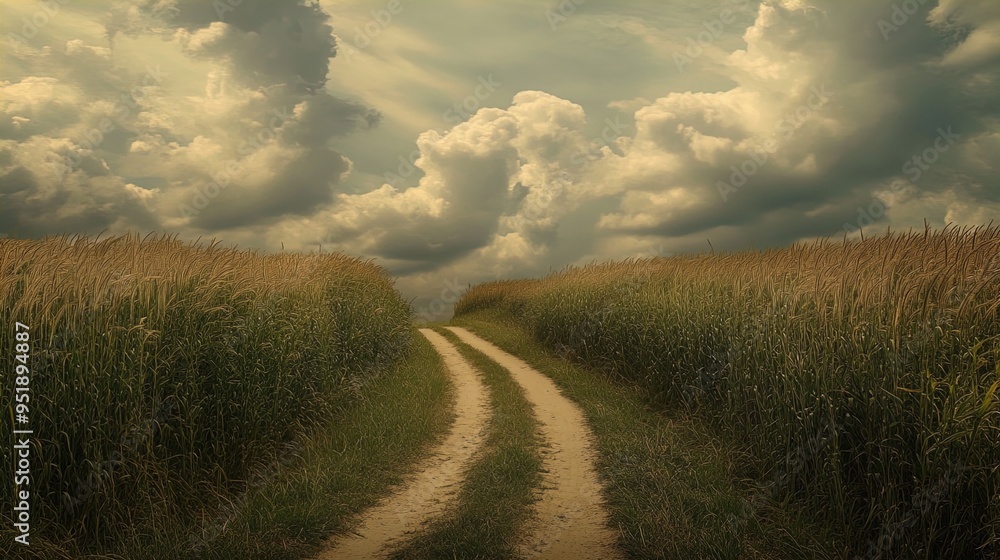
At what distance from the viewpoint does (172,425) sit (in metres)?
6.84

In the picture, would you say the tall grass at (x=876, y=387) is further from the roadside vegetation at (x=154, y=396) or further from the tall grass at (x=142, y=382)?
the tall grass at (x=142, y=382)

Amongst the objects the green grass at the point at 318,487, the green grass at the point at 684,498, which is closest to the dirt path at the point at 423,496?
the green grass at the point at 318,487

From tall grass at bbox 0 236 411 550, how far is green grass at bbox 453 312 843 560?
480cm

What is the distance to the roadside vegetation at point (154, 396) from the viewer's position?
594cm

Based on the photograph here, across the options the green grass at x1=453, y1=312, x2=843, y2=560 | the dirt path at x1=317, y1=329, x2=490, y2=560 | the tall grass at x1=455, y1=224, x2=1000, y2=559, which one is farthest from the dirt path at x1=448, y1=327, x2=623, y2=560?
the tall grass at x1=455, y1=224, x2=1000, y2=559

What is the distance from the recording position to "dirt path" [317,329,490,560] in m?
6.38

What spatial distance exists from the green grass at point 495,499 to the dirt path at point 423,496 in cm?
22

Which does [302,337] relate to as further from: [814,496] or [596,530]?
[814,496]

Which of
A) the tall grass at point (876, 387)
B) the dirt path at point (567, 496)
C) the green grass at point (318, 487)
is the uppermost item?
the tall grass at point (876, 387)

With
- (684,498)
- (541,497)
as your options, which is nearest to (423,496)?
(541,497)

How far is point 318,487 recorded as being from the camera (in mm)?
7438

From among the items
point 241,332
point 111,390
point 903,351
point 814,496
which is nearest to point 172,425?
point 111,390

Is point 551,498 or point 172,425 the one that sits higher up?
point 172,425

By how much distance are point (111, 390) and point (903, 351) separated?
318 inches
